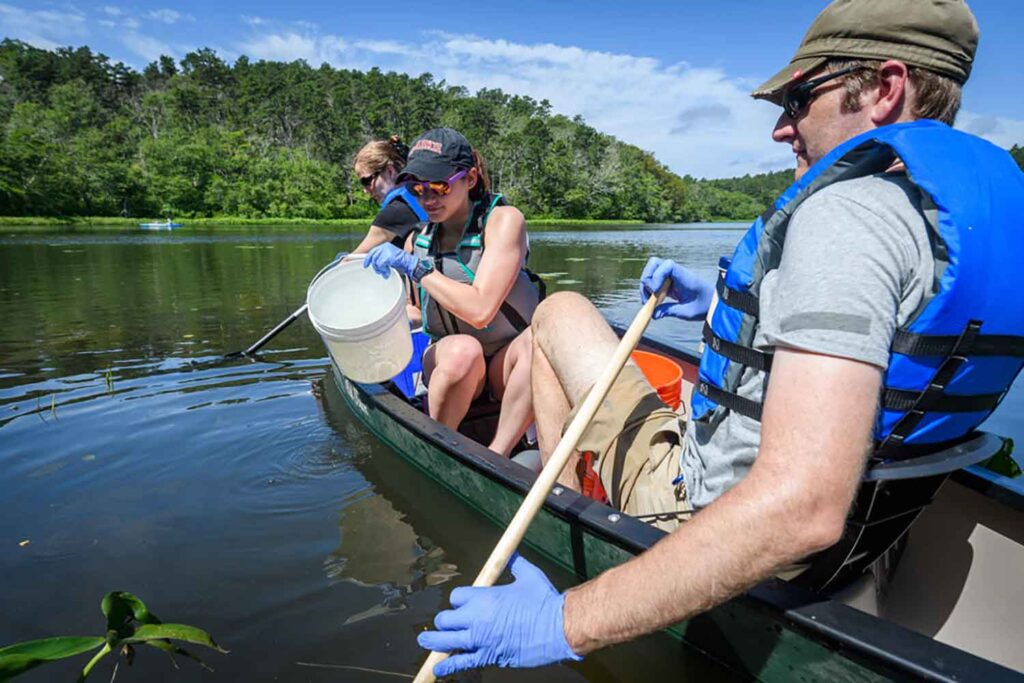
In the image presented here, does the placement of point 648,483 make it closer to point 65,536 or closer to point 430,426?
point 430,426

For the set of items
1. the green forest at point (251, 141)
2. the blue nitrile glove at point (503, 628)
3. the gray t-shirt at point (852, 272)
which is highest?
the green forest at point (251, 141)

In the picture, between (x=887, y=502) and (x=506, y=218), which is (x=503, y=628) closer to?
(x=887, y=502)

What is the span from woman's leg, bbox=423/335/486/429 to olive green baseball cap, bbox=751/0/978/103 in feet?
7.50

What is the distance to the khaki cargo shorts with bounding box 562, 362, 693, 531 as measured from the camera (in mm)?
2145

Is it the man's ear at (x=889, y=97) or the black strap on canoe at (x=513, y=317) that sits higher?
the man's ear at (x=889, y=97)

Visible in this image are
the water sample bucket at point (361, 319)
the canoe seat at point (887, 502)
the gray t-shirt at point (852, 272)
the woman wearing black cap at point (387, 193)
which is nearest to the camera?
the gray t-shirt at point (852, 272)

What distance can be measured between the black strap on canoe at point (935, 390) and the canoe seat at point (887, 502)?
0.28 feet

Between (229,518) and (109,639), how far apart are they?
181 cm

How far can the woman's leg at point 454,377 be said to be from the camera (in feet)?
11.2

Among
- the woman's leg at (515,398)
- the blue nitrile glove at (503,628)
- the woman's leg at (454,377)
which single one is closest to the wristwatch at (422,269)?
the woman's leg at (454,377)

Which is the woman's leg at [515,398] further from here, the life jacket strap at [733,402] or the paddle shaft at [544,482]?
the life jacket strap at [733,402]

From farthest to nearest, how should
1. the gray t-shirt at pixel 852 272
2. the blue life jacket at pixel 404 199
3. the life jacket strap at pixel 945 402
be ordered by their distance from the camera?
the blue life jacket at pixel 404 199 → the life jacket strap at pixel 945 402 → the gray t-shirt at pixel 852 272

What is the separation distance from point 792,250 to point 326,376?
5.55m

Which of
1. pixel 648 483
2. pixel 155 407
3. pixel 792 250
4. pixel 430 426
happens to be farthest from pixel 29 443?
A: pixel 792 250
